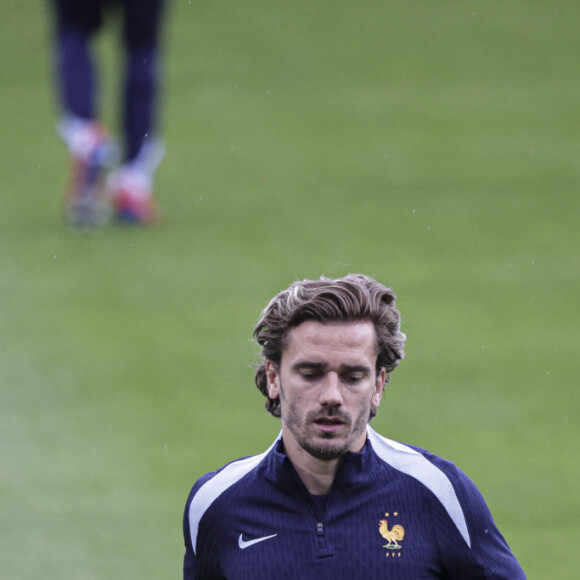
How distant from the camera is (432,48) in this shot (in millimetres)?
12875

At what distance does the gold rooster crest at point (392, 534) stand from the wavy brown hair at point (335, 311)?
320 millimetres

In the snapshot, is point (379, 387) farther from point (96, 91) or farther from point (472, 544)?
point (96, 91)

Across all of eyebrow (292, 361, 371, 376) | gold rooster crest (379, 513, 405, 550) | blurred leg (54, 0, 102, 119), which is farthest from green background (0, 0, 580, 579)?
blurred leg (54, 0, 102, 119)

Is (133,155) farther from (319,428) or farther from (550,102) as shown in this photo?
(319,428)

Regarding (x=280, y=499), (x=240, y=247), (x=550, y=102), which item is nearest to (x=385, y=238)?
(x=240, y=247)

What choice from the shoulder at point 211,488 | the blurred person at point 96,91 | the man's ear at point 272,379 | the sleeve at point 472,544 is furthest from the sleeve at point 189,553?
the blurred person at point 96,91

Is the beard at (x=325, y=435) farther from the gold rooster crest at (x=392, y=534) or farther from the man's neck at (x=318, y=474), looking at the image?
the gold rooster crest at (x=392, y=534)

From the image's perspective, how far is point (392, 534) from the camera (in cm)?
312

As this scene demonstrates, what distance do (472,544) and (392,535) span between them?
192 millimetres

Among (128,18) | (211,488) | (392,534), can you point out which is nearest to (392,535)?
(392,534)

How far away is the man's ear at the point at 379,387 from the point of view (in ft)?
10.7

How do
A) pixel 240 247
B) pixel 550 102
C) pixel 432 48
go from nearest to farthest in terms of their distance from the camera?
1. pixel 240 247
2. pixel 550 102
3. pixel 432 48

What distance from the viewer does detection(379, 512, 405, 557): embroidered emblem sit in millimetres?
3102

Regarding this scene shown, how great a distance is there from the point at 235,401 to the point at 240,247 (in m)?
2.14
